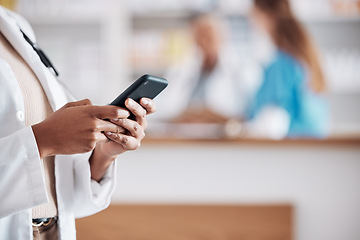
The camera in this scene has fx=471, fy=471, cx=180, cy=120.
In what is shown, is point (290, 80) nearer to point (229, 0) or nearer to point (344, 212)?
point (229, 0)

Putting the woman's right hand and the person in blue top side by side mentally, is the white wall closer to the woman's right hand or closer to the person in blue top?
the person in blue top

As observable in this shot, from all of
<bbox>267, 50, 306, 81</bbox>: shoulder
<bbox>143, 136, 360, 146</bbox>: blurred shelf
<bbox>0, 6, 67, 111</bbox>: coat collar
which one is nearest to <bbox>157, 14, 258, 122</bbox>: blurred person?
<bbox>267, 50, 306, 81</bbox>: shoulder

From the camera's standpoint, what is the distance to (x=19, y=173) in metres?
0.86

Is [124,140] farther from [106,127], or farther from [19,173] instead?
[19,173]

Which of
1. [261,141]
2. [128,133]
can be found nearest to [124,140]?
[128,133]

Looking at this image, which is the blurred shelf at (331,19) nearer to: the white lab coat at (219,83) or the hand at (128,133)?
the white lab coat at (219,83)

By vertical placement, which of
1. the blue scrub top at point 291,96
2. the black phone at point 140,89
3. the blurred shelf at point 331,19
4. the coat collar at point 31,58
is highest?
the blurred shelf at point 331,19

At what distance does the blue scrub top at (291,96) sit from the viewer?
3575 mm

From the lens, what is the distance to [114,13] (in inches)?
153

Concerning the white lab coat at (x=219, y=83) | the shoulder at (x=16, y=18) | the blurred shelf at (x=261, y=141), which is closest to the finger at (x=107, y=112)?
the shoulder at (x=16, y=18)

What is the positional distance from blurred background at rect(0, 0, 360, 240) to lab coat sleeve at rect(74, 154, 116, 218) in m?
1.21

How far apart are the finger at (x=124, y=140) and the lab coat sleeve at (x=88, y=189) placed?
0.52ft

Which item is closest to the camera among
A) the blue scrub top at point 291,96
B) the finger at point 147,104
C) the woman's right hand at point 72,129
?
the woman's right hand at point 72,129

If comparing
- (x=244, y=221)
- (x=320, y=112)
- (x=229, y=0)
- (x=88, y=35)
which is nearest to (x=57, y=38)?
(x=88, y=35)
